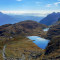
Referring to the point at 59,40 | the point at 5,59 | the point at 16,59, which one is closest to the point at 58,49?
the point at 59,40

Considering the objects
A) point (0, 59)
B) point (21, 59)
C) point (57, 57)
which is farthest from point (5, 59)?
point (57, 57)

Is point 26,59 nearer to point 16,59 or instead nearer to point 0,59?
point 16,59

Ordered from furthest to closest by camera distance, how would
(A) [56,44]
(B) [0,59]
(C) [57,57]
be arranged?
(A) [56,44] → (B) [0,59] → (C) [57,57]

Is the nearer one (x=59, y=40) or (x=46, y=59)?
(x=46, y=59)

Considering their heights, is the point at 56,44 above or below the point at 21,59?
above

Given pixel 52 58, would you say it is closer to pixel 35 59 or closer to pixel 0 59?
pixel 35 59

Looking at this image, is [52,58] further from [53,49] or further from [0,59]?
[0,59]

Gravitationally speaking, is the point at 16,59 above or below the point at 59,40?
below

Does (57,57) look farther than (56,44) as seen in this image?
No

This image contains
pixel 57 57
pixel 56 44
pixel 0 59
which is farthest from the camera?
pixel 56 44
